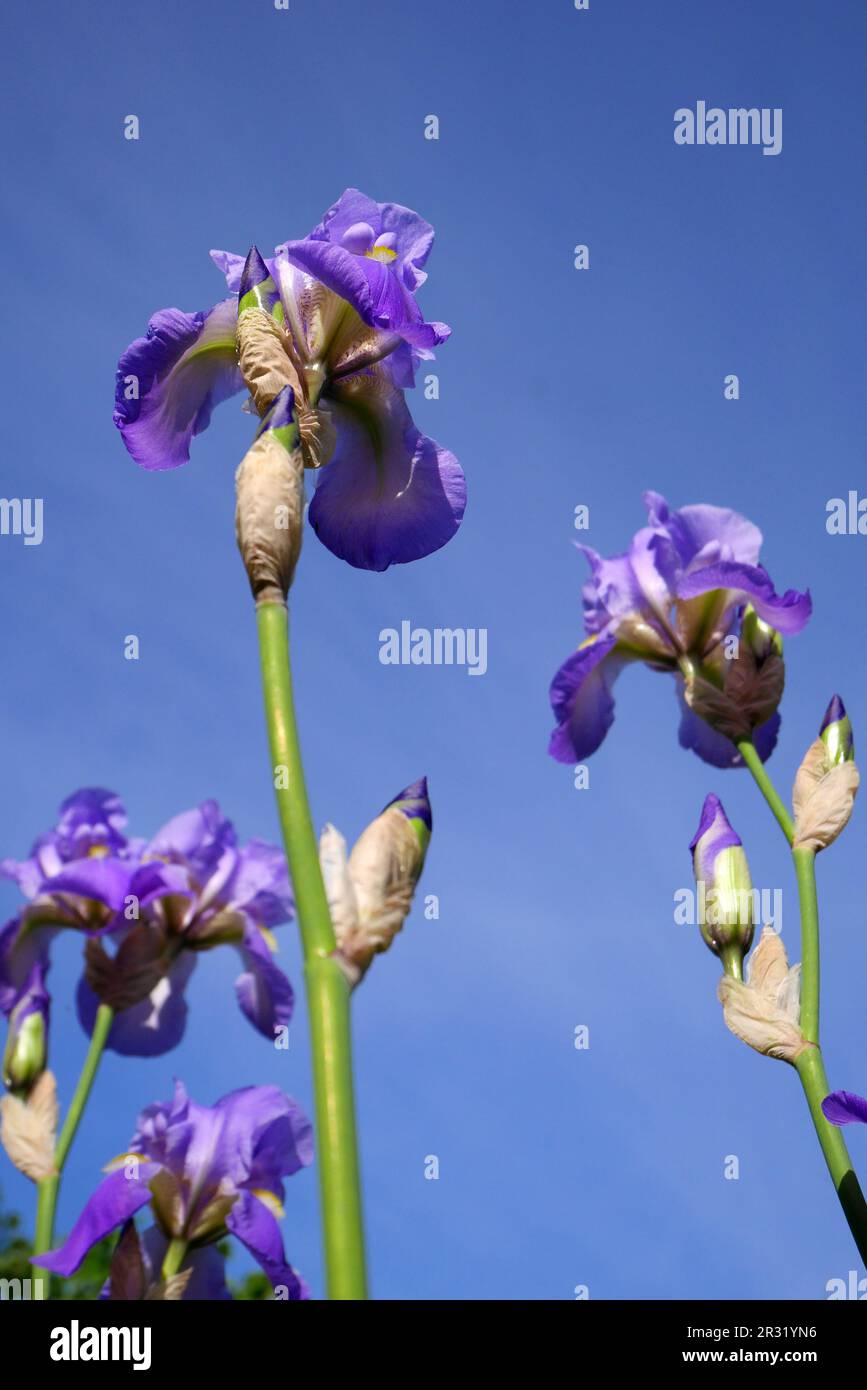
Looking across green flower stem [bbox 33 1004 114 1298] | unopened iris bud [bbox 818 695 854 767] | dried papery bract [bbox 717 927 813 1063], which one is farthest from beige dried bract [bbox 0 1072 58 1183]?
unopened iris bud [bbox 818 695 854 767]

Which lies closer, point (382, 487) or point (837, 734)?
point (382, 487)

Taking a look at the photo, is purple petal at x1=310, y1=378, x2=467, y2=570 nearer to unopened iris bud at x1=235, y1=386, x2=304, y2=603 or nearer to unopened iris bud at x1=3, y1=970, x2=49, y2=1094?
unopened iris bud at x1=235, y1=386, x2=304, y2=603

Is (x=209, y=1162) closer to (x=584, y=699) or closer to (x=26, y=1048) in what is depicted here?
(x=26, y=1048)

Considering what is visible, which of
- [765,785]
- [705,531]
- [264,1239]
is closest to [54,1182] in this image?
[264,1239]
